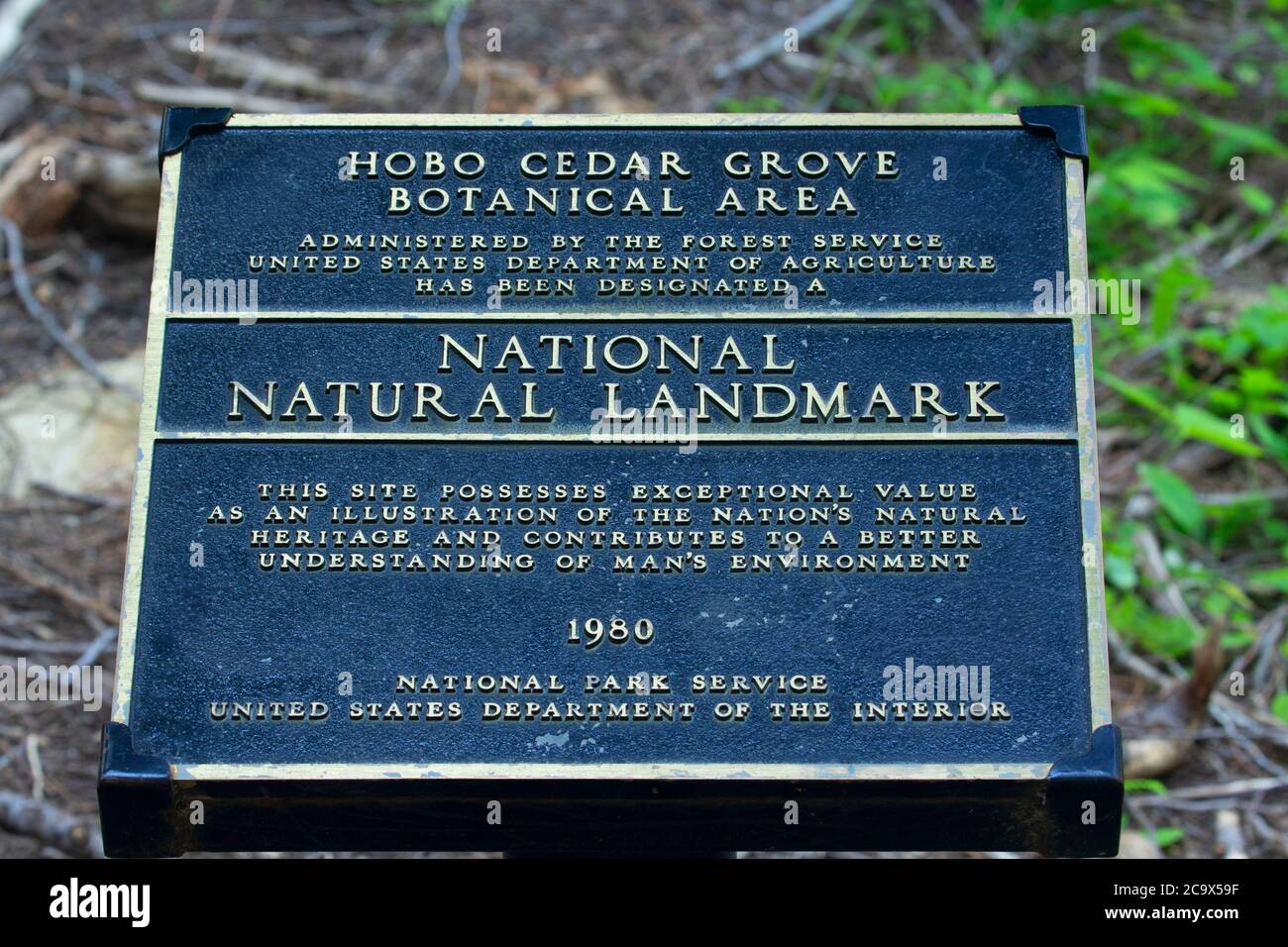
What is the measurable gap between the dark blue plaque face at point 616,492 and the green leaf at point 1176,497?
6.47ft

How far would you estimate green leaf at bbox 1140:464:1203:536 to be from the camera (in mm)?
5820

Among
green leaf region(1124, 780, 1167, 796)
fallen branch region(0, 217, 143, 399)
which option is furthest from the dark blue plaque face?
fallen branch region(0, 217, 143, 399)

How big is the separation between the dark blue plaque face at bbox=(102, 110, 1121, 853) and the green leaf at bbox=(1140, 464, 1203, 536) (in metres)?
1.97

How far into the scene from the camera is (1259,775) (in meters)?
5.23

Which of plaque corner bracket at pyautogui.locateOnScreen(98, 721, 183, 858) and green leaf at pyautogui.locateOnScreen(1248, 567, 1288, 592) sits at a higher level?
green leaf at pyautogui.locateOnScreen(1248, 567, 1288, 592)

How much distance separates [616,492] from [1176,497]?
2905 mm

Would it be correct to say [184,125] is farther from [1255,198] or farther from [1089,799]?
[1255,198]

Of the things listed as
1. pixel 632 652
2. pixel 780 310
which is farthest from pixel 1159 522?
pixel 632 652

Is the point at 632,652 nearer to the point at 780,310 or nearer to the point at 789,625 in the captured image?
the point at 789,625

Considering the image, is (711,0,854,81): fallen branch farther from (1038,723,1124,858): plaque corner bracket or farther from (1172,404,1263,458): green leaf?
(1038,723,1124,858): plaque corner bracket

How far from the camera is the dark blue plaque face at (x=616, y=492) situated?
374 centimetres

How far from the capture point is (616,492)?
4.03m

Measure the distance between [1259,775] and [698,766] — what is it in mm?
2632

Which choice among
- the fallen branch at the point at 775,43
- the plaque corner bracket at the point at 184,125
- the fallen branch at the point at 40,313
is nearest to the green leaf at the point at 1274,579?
the fallen branch at the point at 775,43
